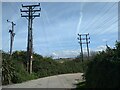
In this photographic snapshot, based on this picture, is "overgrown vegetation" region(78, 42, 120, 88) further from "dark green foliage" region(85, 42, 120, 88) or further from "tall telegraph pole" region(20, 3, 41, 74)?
"tall telegraph pole" region(20, 3, 41, 74)

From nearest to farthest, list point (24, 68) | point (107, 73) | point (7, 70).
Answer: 1. point (107, 73)
2. point (7, 70)
3. point (24, 68)

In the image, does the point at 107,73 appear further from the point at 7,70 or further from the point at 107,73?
the point at 7,70

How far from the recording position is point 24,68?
46031mm

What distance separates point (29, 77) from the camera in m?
43.3

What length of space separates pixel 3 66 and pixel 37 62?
21588 mm

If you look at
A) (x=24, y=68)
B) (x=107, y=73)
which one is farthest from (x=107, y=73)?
(x=24, y=68)

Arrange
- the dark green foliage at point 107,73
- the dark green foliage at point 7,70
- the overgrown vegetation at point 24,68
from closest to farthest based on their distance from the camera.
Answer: the dark green foliage at point 107,73 < the dark green foliage at point 7,70 < the overgrown vegetation at point 24,68

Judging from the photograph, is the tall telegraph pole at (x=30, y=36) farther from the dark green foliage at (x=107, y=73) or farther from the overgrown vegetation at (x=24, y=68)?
the dark green foliage at (x=107, y=73)

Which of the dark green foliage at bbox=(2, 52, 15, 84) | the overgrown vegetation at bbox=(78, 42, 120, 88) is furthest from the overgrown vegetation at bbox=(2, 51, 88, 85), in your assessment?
the overgrown vegetation at bbox=(78, 42, 120, 88)

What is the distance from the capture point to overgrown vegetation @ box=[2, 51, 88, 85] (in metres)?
35.1

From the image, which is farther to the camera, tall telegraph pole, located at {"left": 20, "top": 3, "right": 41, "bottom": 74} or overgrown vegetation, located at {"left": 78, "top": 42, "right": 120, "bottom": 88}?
tall telegraph pole, located at {"left": 20, "top": 3, "right": 41, "bottom": 74}

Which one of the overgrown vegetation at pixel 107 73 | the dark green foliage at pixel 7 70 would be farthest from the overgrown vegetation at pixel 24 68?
the overgrown vegetation at pixel 107 73

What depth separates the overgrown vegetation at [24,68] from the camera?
3510 centimetres

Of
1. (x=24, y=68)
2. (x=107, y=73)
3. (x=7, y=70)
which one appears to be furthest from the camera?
(x=24, y=68)
